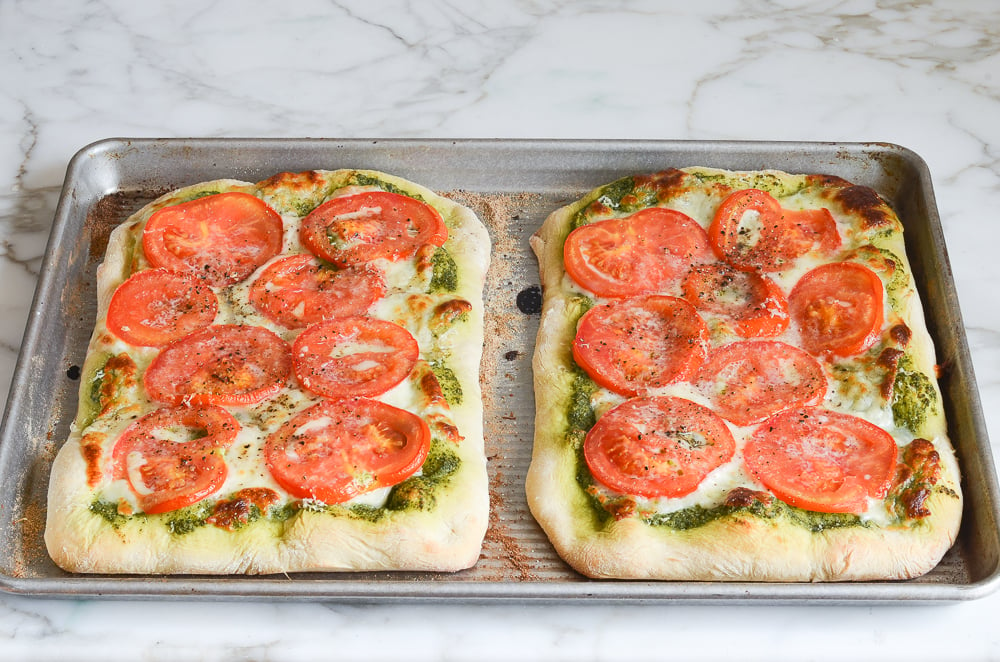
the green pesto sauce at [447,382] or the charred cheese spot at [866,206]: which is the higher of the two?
the charred cheese spot at [866,206]

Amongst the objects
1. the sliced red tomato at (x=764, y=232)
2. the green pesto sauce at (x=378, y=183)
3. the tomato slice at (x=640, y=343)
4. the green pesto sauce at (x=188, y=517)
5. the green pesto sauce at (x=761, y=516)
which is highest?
Answer: the sliced red tomato at (x=764, y=232)

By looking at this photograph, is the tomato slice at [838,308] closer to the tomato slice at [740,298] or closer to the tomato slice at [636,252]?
the tomato slice at [740,298]

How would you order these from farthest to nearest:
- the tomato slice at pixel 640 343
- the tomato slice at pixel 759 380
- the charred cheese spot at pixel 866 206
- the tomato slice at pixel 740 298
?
the charred cheese spot at pixel 866 206
the tomato slice at pixel 740 298
the tomato slice at pixel 640 343
the tomato slice at pixel 759 380

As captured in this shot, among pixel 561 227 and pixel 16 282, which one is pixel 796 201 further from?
pixel 16 282

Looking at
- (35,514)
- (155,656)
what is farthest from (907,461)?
(35,514)

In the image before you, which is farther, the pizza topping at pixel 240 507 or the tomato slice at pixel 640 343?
the tomato slice at pixel 640 343

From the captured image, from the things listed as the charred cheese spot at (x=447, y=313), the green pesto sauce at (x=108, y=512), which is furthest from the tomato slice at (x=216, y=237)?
the green pesto sauce at (x=108, y=512)
